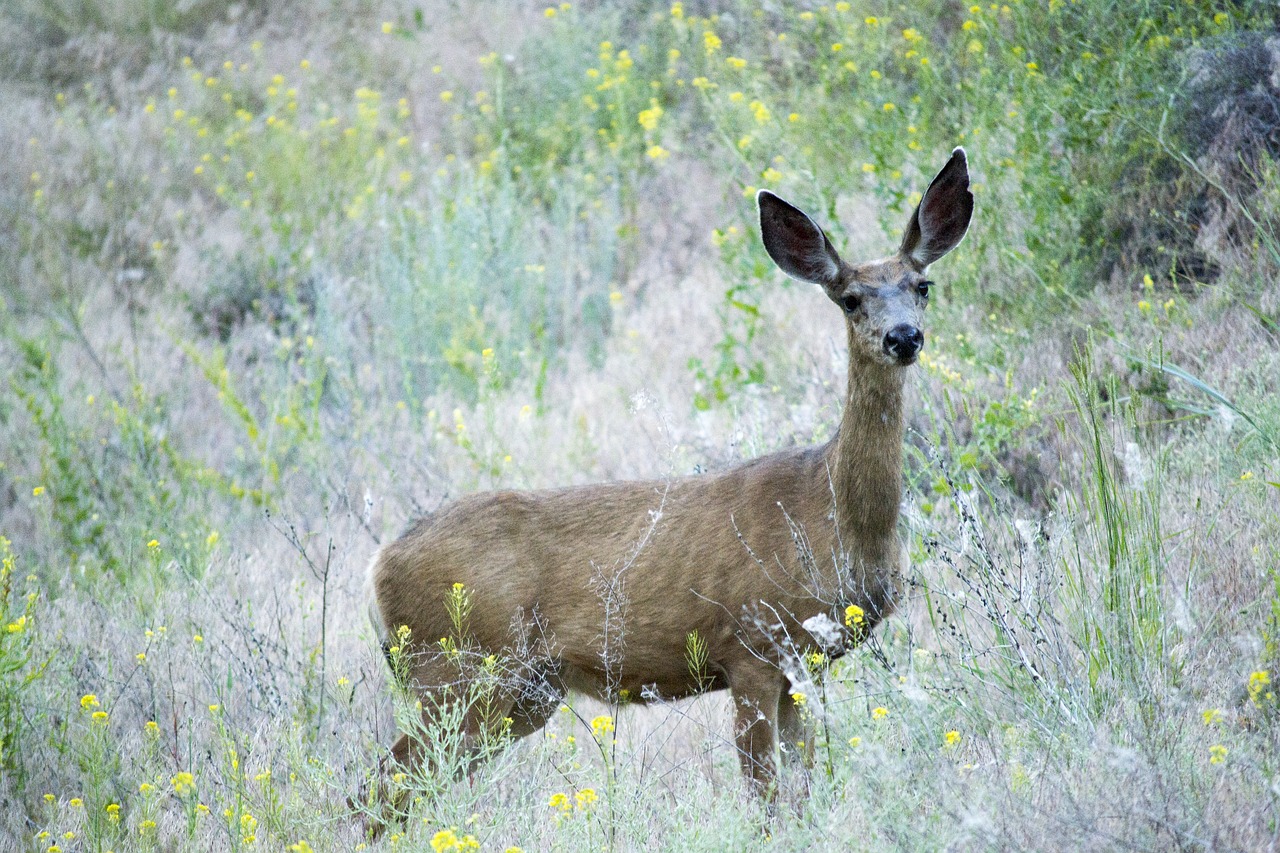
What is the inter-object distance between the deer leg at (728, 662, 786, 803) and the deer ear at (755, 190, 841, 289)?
141 cm

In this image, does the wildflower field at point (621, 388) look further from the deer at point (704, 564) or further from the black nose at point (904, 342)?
the black nose at point (904, 342)

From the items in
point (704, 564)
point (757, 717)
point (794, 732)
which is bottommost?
point (794, 732)

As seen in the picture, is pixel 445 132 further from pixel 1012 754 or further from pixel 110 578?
pixel 1012 754

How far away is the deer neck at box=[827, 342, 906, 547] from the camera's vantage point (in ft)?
14.4

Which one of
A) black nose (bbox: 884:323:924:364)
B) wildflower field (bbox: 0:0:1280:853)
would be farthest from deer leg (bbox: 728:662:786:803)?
black nose (bbox: 884:323:924:364)

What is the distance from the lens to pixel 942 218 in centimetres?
475

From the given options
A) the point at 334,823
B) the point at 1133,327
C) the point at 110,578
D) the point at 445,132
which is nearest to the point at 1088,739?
the point at 334,823

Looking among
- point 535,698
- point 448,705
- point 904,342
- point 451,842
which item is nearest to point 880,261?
point 904,342

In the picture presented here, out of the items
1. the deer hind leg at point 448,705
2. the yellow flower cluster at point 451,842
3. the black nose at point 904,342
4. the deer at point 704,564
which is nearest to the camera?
the yellow flower cluster at point 451,842

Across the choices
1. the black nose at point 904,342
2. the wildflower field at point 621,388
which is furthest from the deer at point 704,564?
the wildflower field at point 621,388

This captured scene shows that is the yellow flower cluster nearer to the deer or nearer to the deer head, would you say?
the deer

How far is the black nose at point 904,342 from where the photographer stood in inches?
165

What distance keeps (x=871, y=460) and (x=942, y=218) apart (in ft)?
3.29

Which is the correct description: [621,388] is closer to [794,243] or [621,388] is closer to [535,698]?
[794,243]
